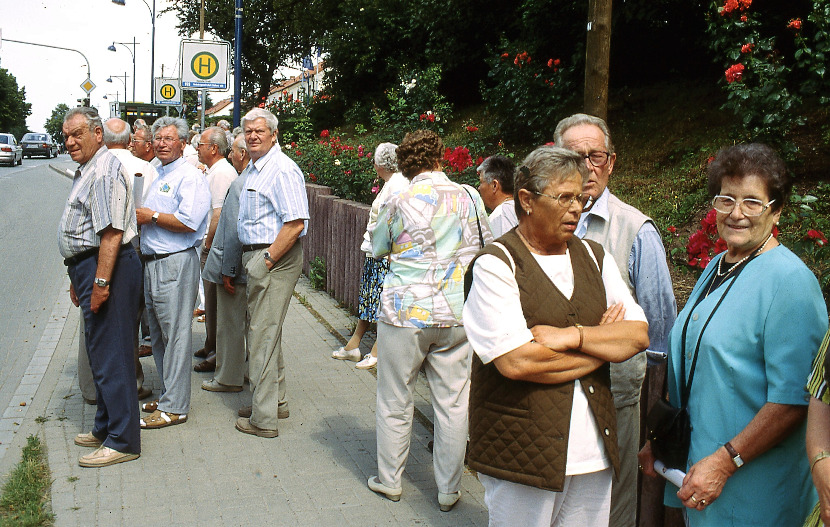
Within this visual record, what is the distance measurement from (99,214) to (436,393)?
2.26 metres

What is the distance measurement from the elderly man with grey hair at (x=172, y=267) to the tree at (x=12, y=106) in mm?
104659

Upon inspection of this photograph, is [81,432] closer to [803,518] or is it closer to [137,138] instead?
[137,138]

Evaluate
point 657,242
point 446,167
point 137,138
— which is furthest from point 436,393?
point 446,167

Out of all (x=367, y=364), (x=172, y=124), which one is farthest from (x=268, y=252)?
(x=367, y=364)

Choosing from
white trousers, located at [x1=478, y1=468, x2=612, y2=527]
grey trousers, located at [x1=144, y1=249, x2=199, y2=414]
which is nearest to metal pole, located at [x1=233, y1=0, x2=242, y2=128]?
grey trousers, located at [x1=144, y1=249, x2=199, y2=414]

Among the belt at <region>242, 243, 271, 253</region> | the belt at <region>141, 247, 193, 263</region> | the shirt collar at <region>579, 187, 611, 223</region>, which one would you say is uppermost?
the shirt collar at <region>579, 187, 611, 223</region>

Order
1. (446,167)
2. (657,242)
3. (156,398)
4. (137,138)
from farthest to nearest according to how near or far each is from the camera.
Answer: (446,167)
(137,138)
(156,398)
(657,242)

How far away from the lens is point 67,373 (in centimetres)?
698

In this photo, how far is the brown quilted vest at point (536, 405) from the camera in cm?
263

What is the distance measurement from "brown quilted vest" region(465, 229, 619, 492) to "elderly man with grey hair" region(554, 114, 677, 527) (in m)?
0.41

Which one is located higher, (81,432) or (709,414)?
(709,414)

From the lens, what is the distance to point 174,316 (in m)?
5.66

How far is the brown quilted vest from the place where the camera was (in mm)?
2627

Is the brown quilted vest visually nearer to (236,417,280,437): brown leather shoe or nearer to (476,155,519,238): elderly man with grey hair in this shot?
(476,155,519,238): elderly man with grey hair
